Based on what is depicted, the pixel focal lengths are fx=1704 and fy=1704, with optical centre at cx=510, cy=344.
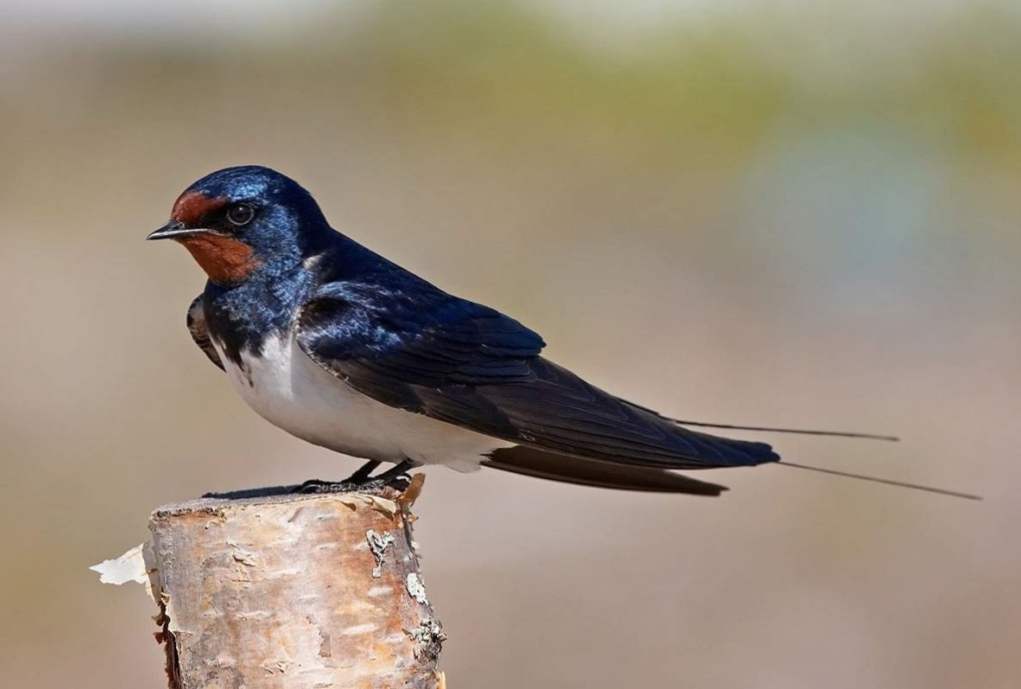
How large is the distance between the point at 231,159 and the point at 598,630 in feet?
19.6

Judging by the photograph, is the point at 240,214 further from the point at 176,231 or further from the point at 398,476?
the point at 398,476

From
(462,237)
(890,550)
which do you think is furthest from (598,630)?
(462,237)

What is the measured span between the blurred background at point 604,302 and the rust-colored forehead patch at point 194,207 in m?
2.80

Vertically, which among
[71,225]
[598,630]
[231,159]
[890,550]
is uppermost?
[231,159]

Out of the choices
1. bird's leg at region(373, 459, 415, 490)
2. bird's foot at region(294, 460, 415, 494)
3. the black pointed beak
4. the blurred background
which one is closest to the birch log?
bird's foot at region(294, 460, 415, 494)

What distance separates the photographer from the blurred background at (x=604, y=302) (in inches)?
226

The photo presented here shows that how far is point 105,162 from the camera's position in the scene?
10953 millimetres

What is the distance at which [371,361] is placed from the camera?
104 inches

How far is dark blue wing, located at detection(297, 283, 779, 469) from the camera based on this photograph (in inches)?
104

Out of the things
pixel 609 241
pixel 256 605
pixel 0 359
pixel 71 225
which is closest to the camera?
pixel 256 605

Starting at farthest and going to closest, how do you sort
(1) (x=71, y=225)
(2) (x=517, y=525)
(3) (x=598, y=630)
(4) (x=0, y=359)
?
(1) (x=71, y=225) < (4) (x=0, y=359) < (2) (x=517, y=525) < (3) (x=598, y=630)

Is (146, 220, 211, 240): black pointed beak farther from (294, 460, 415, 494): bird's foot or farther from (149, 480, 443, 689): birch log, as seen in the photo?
(149, 480, 443, 689): birch log

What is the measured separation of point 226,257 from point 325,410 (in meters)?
0.32

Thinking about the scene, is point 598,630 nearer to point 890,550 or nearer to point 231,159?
point 890,550
